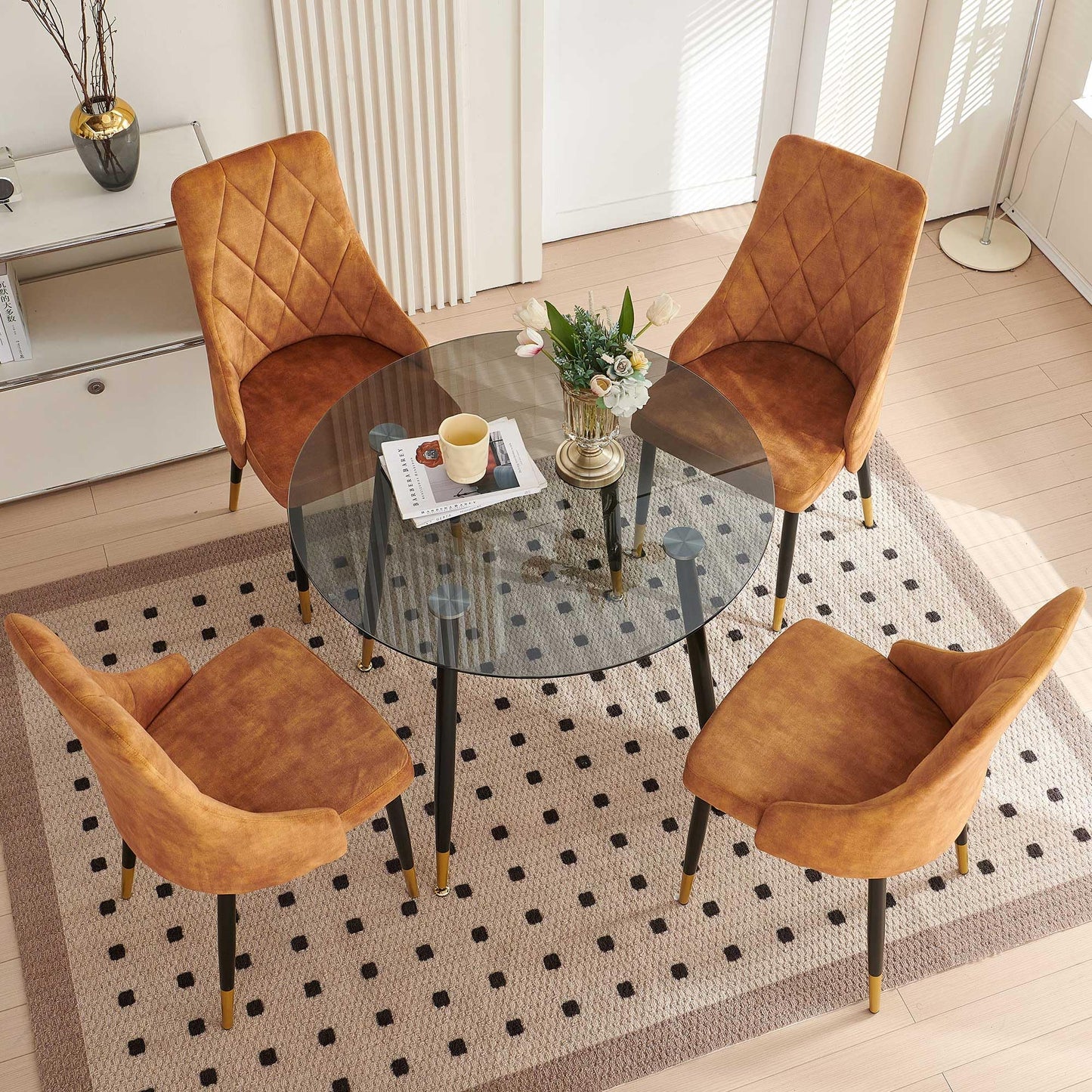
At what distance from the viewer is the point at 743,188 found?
4.28 metres

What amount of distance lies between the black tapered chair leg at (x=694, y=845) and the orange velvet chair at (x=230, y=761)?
0.56m

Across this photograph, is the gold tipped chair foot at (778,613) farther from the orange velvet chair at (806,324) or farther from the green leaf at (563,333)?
the green leaf at (563,333)

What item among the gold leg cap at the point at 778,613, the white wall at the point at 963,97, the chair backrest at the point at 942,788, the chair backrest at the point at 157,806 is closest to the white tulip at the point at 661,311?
the chair backrest at the point at 942,788

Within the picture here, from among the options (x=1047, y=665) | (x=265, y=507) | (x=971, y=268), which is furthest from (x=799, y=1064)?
(x=971, y=268)

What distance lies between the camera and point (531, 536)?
2410mm

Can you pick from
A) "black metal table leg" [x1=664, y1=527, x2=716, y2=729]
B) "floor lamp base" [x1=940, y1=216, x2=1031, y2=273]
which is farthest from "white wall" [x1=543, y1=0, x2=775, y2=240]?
"black metal table leg" [x1=664, y1=527, x2=716, y2=729]

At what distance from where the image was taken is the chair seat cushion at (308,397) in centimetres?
269

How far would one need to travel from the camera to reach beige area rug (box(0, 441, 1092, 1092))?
2.41m

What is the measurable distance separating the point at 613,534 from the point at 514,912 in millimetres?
835

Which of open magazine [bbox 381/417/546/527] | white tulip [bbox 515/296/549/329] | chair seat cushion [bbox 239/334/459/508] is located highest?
white tulip [bbox 515/296/549/329]

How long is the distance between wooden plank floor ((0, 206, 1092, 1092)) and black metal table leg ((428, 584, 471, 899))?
59 cm

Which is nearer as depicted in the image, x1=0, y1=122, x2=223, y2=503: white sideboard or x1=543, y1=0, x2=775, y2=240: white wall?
x1=0, y1=122, x2=223, y2=503: white sideboard

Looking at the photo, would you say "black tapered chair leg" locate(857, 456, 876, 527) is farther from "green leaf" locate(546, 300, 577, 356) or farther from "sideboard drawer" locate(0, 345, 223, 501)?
"sideboard drawer" locate(0, 345, 223, 501)

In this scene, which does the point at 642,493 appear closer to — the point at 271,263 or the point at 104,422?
the point at 271,263
